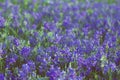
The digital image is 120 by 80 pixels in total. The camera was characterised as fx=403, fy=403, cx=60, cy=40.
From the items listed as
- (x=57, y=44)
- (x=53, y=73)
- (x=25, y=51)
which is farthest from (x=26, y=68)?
(x=57, y=44)

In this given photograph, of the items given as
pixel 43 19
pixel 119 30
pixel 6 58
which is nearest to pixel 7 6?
pixel 43 19

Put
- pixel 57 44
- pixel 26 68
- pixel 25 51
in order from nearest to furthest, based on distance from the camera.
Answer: pixel 26 68 → pixel 25 51 → pixel 57 44

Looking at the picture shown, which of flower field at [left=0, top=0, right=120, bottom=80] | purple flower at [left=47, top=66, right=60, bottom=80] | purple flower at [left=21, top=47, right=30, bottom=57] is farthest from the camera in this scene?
purple flower at [left=21, top=47, right=30, bottom=57]

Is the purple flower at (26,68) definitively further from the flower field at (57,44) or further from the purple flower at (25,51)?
the purple flower at (25,51)

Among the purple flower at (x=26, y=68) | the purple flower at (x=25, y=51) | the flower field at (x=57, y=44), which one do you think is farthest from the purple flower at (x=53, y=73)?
the purple flower at (x=25, y=51)

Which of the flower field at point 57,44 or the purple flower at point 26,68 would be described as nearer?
the purple flower at point 26,68

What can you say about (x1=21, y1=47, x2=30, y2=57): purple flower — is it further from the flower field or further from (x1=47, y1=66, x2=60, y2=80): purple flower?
(x1=47, y1=66, x2=60, y2=80): purple flower

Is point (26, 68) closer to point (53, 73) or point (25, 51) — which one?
point (53, 73)

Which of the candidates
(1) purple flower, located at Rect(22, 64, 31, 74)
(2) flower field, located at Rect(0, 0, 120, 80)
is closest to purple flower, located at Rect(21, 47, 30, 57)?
(2) flower field, located at Rect(0, 0, 120, 80)
